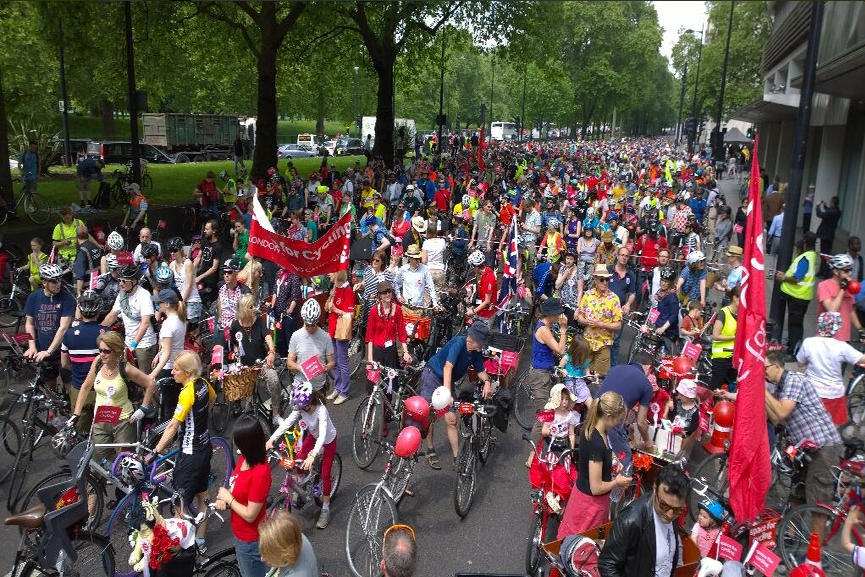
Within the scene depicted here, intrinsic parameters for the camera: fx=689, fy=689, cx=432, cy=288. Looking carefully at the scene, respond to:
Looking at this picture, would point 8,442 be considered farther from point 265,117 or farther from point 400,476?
point 265,117

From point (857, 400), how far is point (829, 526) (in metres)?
3.38

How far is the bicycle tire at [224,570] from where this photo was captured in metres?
5.10

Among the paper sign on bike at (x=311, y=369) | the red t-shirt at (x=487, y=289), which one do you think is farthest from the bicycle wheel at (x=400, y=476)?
the red t-shirt at (x=487, y=289)

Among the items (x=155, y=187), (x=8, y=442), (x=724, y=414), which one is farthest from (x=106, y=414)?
(x=155, y=187)

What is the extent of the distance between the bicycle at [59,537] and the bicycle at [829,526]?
542 cm

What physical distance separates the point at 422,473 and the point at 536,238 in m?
8.46

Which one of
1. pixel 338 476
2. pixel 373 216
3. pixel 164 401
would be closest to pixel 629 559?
pixel 338 476

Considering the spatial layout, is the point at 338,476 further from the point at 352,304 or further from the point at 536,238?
the point at 536,238

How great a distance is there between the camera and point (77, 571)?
17.3 feet

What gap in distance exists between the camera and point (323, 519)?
6.39 metres

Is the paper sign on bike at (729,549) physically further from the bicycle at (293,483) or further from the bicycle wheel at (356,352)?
the bicycle wheel at (356,352)

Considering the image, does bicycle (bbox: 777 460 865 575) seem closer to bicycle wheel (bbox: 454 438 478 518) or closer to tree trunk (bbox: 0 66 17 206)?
bicycle wheel (bbox: 454 438 478 518)

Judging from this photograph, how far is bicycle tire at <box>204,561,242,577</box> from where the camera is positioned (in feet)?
16.7

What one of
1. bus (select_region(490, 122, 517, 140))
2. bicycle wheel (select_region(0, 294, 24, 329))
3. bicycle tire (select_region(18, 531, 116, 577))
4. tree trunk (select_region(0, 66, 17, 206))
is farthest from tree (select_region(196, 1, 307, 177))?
bus (select_region(490, 122, 517, 140))
